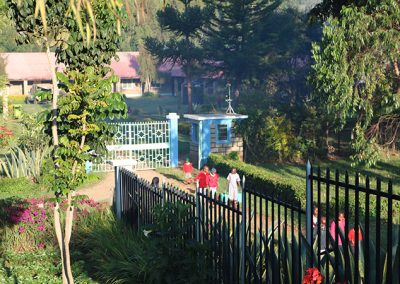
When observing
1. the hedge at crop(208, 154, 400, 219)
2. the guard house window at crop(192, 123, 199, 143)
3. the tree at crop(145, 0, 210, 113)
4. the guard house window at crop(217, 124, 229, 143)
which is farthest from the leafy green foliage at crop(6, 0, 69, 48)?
the tree at crop(145, 0, 210, 113)

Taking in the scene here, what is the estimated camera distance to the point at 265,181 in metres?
20.8

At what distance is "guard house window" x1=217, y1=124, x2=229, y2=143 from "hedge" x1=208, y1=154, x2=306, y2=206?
3.87 ft

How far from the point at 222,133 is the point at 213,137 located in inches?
17.9

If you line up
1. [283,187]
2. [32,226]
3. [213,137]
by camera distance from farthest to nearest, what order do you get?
[213,137], [283,187], [32,226]

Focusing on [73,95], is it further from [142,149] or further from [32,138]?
[142,149]

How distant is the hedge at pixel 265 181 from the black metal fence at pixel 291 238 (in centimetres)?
514

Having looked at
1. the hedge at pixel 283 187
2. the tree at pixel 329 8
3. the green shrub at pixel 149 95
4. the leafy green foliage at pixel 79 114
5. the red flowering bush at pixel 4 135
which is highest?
the tree at pixel 329 8

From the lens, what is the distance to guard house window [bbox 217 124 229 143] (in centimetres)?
2770

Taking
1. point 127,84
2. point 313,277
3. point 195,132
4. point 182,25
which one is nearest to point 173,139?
point 195,132

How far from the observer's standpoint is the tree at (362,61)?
1947 centimetres

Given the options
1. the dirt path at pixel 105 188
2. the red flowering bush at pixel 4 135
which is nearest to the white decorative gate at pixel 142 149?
the dirt path at pixel 105 188

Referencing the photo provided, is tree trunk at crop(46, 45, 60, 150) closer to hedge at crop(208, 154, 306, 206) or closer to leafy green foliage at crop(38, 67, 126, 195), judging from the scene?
leafy green foliage at crop(38, 67, 126, 195)

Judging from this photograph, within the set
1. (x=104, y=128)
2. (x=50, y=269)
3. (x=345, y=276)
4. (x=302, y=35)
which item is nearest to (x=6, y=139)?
(x=50, y=269)

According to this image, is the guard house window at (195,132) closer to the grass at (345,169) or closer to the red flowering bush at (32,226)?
the grass at (345,169)
